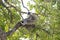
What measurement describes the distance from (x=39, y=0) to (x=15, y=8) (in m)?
0.80

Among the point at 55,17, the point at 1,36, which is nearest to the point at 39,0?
the point at 55,17

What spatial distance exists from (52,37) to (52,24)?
36 cm

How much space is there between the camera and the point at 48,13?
19.2 feet

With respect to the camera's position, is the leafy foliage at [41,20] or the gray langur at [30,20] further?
the leafy foliage at [41,20]

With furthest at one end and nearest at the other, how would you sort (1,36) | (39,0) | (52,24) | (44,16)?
(39,0) → (44,16) → (52,24) → (1,36)

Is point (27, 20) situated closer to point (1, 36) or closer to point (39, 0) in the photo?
point (1, 36)

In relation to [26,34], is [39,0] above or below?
above

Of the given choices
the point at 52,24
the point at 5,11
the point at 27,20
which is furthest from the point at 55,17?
the point at 5,11

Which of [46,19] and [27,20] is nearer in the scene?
[27,20]

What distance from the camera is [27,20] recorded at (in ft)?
17.4

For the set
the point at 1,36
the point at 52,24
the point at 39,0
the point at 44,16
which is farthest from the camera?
the point at 39,0

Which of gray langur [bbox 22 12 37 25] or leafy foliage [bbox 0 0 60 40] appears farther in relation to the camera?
leafy foliage [bbox 0 0 60 40]

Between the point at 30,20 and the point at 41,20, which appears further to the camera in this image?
the point at 41,20

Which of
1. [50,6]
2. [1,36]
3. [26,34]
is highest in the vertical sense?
[50,6]
